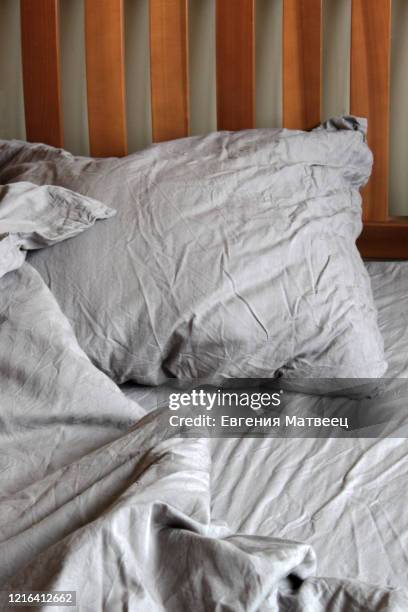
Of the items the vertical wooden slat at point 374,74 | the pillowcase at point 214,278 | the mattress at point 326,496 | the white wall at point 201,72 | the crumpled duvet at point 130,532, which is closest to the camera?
the crumpled duvet at point 130,532

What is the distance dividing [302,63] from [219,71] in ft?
0.49

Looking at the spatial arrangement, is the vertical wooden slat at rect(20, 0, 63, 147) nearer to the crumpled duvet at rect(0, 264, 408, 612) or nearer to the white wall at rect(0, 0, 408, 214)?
the white wall at rect(0, 0, 408, 214)

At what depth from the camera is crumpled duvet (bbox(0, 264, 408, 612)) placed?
28.0 inches

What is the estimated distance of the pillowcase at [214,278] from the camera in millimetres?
1168

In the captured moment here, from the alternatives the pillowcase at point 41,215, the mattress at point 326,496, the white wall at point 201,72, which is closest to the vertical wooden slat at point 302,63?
the white wall at point 201,72

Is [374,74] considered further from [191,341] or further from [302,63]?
[191,341]

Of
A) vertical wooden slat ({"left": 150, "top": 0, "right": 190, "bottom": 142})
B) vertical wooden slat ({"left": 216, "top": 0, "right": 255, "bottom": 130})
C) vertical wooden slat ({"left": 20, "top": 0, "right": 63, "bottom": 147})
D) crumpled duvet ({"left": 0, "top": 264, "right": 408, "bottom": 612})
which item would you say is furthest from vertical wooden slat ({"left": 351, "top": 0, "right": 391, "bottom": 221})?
crumpled duvet ({"left": 0, "top": 264, "right": 408, "bottom": 612})

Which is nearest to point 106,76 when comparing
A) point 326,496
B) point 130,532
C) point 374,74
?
point 374,74

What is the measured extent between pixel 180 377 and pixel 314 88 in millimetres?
679

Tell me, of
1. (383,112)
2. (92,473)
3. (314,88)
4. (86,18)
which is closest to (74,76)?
(86,18)

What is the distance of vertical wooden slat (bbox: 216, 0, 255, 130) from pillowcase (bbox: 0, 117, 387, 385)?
0.99 ft

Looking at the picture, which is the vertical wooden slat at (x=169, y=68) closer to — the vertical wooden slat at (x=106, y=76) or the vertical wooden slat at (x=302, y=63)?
the vertical wooden slat at (x=106, y=76)

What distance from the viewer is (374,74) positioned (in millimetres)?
1601

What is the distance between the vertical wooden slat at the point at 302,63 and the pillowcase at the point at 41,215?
0.52 meters
